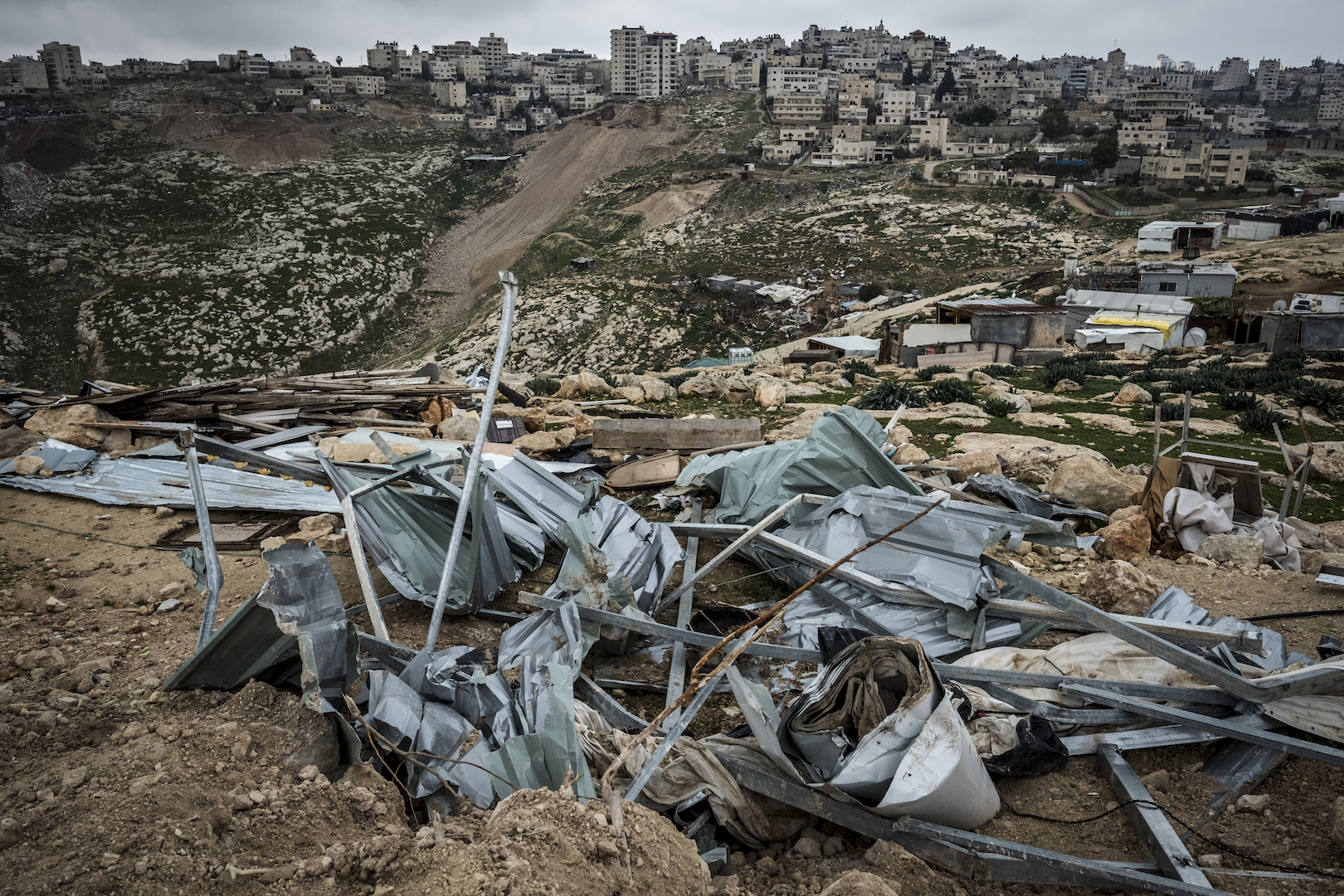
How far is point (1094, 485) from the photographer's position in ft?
24.1

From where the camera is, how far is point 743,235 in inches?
2201

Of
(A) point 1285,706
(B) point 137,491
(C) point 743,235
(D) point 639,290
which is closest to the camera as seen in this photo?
(A) point 1285,706

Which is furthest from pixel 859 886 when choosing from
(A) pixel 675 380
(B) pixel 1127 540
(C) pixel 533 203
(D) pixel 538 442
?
(C) pixel 533 203

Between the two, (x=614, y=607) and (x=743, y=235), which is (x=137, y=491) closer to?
(x=614, y=607)

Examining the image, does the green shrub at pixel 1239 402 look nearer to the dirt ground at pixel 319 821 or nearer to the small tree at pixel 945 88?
the dirt ground at pixel 319 821

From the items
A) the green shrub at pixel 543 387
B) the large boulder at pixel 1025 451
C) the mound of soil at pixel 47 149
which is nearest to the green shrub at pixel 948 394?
the large boulder at pixel 1025 451

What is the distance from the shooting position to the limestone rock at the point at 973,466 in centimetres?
796

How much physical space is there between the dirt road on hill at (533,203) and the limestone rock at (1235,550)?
163ft

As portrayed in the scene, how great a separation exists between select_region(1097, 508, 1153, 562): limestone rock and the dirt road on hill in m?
49.2

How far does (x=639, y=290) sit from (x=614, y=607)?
144 ft

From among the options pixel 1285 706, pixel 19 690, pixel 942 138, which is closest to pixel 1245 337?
pixel 1285 706

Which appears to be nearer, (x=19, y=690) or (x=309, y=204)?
(x=19, y=690)

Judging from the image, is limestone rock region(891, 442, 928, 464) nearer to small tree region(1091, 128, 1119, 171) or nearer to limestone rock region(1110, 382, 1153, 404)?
limestone rock region(1110, 382, 1153, 404)

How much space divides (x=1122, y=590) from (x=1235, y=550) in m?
1.61
